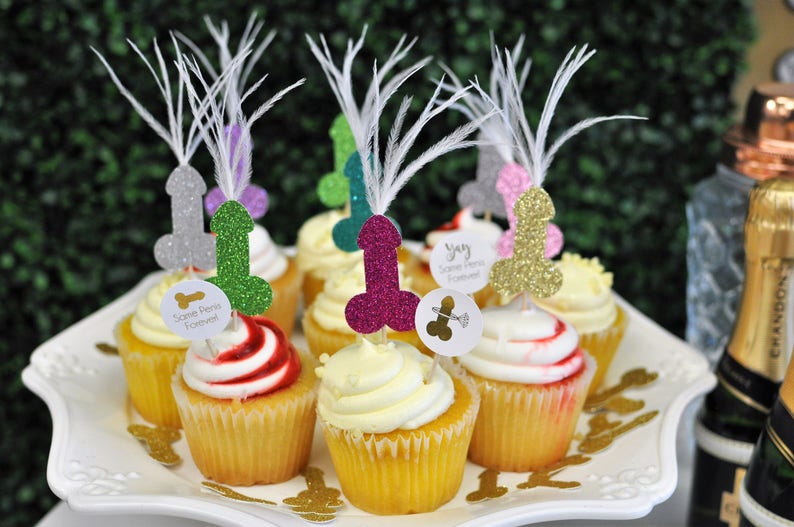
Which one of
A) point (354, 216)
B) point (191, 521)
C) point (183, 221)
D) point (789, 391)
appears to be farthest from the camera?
point (354, 216)

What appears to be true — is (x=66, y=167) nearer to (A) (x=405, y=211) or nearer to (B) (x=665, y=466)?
(A) (x=405, y=211)

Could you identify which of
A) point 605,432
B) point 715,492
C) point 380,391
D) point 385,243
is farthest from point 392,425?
point 715,492

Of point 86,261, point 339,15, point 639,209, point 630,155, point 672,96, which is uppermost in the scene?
point 339,15

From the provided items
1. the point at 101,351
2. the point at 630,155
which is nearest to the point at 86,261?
the point at 101,351

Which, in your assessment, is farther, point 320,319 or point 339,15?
point 339,15

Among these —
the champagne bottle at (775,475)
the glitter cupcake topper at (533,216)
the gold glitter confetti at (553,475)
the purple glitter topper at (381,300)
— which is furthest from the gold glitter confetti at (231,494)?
the champagne bottle at (775,475)

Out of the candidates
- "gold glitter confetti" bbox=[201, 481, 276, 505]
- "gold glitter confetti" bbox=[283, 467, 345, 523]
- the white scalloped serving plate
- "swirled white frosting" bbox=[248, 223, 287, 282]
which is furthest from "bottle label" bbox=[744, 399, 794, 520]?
"swirled white frosting" bbox=[248, 223, 287, 282]

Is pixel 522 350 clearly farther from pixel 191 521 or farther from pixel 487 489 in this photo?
pixel 191 521

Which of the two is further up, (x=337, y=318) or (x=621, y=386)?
(x=337, y=318)
